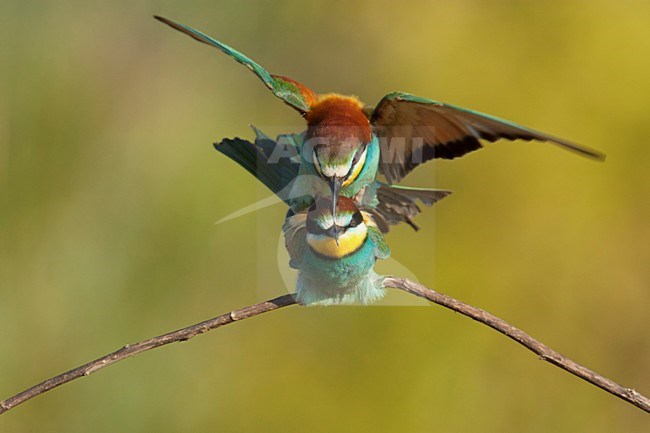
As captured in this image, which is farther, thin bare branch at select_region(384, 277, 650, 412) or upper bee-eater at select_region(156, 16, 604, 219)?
upper bee-eater at select_region(156, 16, 604, 219)

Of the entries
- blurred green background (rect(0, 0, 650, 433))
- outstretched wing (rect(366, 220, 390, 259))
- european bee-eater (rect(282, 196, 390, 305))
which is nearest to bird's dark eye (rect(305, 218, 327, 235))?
european bee-eater (rect(282, 196, 390, 305))

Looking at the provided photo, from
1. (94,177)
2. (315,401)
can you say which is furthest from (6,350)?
(315,401)

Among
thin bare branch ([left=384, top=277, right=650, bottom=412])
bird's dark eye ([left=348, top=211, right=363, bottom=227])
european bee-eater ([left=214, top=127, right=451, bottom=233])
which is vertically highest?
european bee-eater ([left=214, top=127, right=451, bottom=233])

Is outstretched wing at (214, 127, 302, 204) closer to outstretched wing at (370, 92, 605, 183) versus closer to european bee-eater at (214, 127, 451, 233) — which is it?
european bee-eater at (214, 127, 451, 233)

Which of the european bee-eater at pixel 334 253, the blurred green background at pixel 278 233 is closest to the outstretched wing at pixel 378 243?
the european bee-eater at pixel 334 253

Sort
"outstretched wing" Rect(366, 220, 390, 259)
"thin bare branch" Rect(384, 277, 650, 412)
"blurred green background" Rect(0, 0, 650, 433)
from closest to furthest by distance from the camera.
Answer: "thin bare branch" Rect(384, 277, 650, 412), "outstretched wing" Rect(366, 220, 390, 259), "blurred green background" Rect(0, 0, 650, 433)

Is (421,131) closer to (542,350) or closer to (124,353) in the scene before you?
Answer: (542,350)

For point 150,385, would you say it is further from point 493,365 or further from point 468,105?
point 468,105
